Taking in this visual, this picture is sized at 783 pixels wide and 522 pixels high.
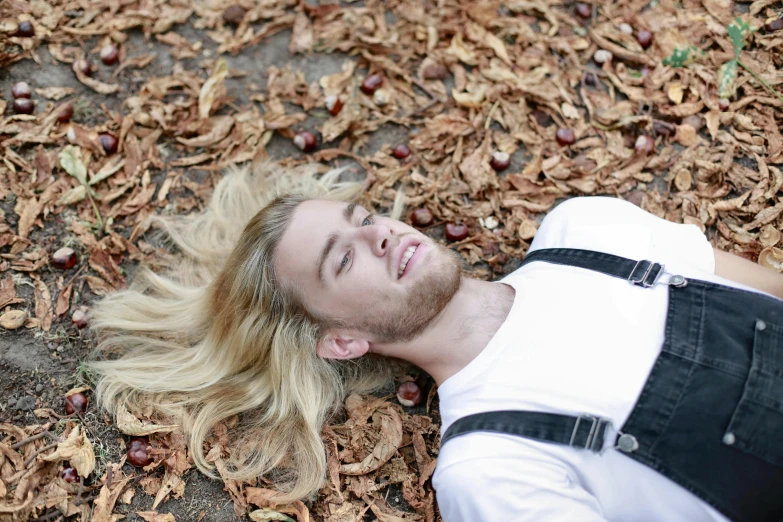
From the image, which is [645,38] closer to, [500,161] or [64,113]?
[500,161]

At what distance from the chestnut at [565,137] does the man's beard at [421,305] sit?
182 centimetres

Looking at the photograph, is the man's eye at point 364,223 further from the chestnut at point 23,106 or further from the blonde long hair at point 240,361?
the chestnut at point 23,106

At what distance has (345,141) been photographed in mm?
4703

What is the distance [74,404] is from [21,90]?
2.50 meters

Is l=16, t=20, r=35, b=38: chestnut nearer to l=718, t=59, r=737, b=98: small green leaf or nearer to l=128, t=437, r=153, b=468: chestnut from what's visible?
l=128, t=437, r=153, b=468: chestnut

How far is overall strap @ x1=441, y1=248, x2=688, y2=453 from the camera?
2.65 m

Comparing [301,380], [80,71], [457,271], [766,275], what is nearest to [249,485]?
[301,380]

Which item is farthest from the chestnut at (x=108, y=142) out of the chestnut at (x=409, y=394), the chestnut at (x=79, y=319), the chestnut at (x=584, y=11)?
the chestnut at (x=584, y=11)

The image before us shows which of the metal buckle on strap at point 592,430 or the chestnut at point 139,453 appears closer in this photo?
the metal buckle on strap at point 592,430

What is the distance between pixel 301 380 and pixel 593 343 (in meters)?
1.60

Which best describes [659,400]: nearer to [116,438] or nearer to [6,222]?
[116,438]

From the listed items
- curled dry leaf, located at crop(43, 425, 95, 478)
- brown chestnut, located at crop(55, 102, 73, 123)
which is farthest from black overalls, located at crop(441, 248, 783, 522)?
brown chestnut, located at crop(55, 102, 73, 123)

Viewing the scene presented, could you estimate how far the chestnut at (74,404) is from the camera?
3514mm

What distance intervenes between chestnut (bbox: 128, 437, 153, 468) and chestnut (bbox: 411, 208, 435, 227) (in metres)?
2.20
